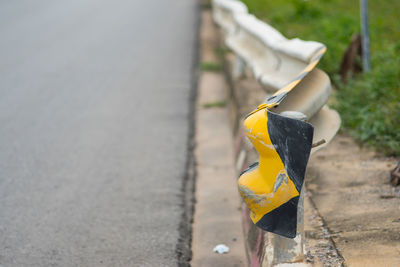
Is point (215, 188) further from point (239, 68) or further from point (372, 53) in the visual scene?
point (372, 53)

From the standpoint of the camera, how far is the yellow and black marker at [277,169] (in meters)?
2.37

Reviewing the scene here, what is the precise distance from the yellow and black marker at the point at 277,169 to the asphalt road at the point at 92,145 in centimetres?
113

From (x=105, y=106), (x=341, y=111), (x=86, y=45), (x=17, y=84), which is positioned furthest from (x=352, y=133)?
(x=86, y=45)

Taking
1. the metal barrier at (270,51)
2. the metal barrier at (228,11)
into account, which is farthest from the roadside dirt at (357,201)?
the metal barrier at (228,11)

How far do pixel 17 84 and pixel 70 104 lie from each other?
1.13m

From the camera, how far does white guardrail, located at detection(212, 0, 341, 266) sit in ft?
8.80

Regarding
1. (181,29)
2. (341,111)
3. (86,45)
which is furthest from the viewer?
(181,29)

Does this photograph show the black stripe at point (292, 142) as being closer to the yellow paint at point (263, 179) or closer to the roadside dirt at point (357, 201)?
the yellow paint at point (263, 179)

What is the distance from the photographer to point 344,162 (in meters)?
4.22

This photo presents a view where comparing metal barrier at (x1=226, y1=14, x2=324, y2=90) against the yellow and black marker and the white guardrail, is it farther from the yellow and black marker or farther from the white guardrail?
the yellow and black marker

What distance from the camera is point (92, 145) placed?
210 inches

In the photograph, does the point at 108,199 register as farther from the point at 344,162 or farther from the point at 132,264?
the point at 344,162

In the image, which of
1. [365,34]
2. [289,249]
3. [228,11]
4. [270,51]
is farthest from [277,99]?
[228,11]

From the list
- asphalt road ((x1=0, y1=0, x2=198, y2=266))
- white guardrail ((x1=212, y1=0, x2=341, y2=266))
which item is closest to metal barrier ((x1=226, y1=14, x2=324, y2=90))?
white guardrail ((x1=212, y1=0, x2=341, y2=266))
